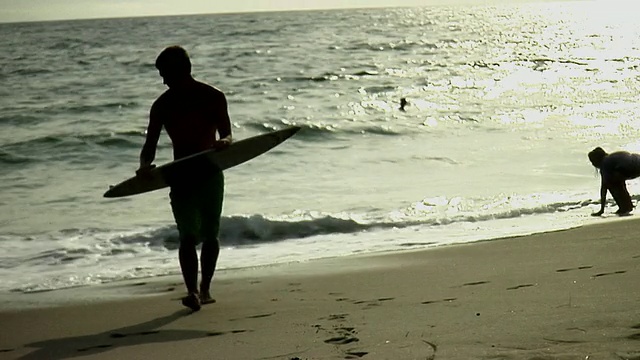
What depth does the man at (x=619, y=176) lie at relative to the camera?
1001 centimetres

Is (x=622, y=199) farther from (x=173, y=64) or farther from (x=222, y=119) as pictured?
(x=173, y=64)

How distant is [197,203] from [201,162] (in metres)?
0.27

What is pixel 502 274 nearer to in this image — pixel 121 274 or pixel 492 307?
pixel 492 307

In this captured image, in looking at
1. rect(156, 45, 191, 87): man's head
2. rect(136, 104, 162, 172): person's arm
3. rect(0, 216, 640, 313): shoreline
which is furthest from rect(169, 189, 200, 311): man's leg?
rect(0, 216, 640, 313): shoreline

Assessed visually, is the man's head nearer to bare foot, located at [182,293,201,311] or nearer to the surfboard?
the surfboard

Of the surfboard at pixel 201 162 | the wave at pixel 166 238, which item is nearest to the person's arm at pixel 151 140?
the surfboard at pixel 201 162

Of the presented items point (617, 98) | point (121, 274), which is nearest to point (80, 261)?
point (121, 274)

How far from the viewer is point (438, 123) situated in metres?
23.1

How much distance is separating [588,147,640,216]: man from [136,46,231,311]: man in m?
5.39

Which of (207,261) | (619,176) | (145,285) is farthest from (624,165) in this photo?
(207,261)

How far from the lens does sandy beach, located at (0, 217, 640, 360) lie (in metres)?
4.25

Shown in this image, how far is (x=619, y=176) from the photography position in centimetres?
1008

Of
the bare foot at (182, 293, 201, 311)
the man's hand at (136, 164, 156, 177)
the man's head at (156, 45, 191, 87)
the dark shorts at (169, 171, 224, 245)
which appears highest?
the man's head at (156, 45, 191, 87)

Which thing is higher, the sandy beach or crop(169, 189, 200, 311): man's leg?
crop(169, 189, 200, 311): man's leg
